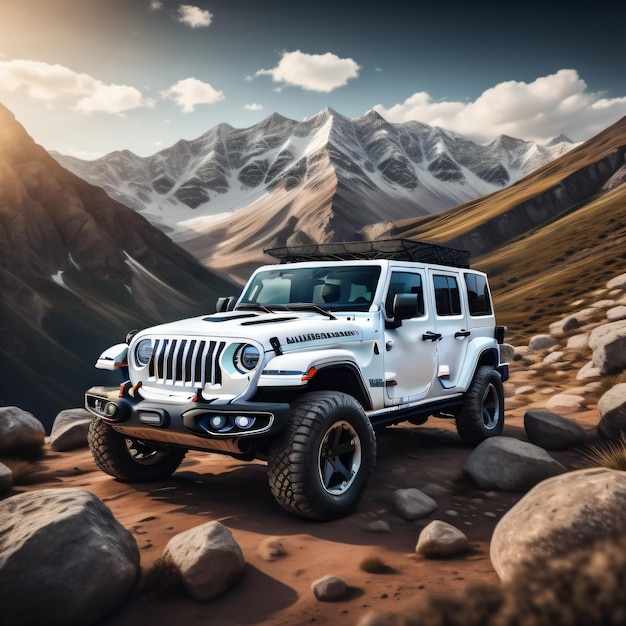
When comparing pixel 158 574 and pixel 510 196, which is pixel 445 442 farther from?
pixel 510 196

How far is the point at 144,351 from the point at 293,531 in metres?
2.16

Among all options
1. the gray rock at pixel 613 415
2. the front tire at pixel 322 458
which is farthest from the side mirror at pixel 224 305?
the gray rock at pixel 613 415

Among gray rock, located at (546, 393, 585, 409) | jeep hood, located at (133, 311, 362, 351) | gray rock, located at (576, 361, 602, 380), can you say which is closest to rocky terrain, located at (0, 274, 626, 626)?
jeep hood, located at (133, 311, 362, 351)

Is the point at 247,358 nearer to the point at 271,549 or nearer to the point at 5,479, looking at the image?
the point at 271,549

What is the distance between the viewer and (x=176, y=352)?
4898mm

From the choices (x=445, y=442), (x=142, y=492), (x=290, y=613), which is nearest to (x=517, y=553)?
(x=290, y=613)

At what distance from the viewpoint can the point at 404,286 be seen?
6.38 meters

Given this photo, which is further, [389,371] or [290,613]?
[389,371]

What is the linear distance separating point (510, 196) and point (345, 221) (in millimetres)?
55237

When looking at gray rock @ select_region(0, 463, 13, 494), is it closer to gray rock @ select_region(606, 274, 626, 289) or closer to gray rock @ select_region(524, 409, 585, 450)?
gray rock @ select_region(524, 409, 585, 450)

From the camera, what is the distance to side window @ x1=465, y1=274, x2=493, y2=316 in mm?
7953

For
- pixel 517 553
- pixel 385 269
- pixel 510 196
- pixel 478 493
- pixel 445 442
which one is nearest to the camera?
pixel 517 553

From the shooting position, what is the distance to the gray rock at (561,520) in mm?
3145

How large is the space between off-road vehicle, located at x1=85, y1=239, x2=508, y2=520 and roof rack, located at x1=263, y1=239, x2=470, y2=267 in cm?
2
